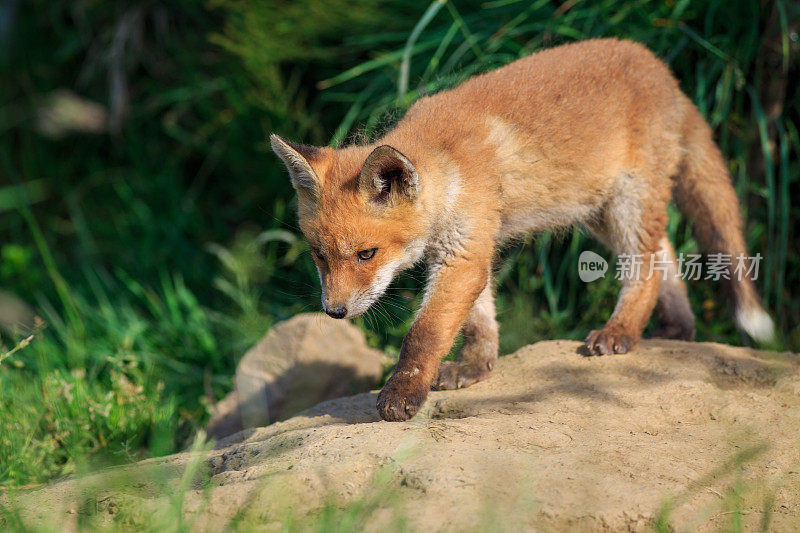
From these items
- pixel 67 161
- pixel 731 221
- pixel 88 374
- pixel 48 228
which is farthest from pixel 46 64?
pixel 731 221

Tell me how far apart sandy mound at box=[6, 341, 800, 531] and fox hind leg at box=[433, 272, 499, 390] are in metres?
0.13

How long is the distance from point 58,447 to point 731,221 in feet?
11.9

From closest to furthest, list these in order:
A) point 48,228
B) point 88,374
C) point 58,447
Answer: point 58,447, point 88,374, point 48,228

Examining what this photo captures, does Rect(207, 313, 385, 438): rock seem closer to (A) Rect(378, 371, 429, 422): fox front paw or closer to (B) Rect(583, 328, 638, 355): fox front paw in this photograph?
(A) Rect(378, 371, 429, 422): fox front paw

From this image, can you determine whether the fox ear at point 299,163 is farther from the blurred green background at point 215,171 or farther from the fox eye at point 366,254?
the blurred green background at point 215,171

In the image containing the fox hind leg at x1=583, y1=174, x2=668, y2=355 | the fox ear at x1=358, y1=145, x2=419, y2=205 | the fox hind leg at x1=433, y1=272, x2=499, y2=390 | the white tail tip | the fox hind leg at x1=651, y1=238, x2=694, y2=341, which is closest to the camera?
the fox ear at x1=358, y1=145, x2=419, y2=205

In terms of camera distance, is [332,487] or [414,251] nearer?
[332,487]

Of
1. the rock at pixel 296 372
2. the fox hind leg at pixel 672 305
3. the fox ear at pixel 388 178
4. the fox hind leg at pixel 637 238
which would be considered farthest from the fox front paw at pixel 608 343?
the rock at pixel 296 372

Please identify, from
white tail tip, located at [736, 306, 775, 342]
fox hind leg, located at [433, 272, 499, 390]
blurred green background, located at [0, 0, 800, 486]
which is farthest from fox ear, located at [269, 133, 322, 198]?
white tail tip, located at [736, 306, 775, 342]

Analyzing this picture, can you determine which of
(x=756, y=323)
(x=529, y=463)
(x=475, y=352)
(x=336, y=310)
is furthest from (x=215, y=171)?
(x=529, y=463)

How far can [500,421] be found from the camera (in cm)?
278

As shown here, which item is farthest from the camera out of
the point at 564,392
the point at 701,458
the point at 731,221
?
the point at 731,221

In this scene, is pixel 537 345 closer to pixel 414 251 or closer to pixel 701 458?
pixel 414 251

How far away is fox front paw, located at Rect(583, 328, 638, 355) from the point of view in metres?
3.53
